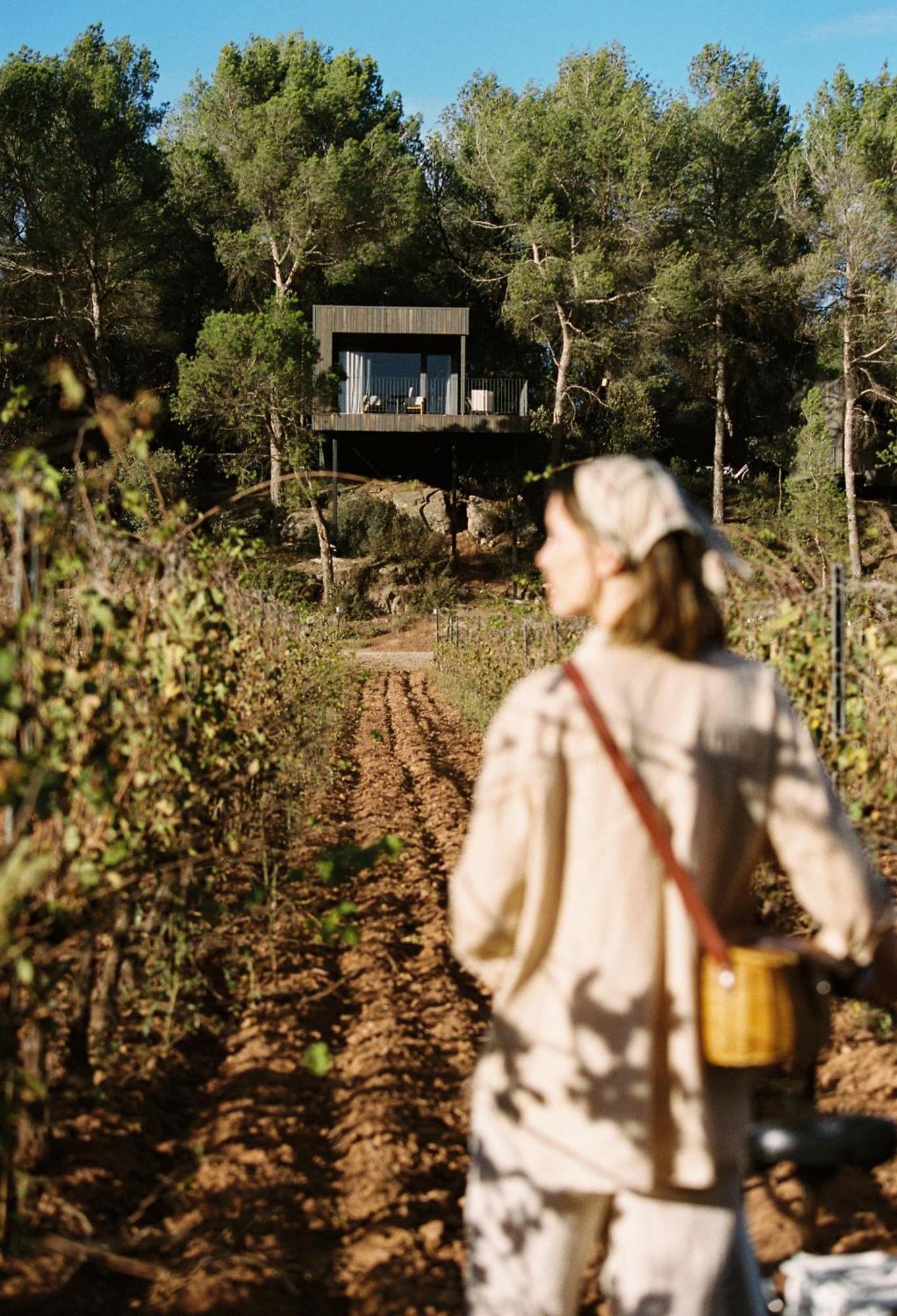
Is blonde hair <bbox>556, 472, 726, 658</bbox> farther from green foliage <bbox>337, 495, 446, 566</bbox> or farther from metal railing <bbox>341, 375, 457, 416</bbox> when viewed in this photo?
metal railing <bbox>341, 375, 457, 416</bbox>

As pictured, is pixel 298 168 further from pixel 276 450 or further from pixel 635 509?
pixel 635 509

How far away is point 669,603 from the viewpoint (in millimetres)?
1806

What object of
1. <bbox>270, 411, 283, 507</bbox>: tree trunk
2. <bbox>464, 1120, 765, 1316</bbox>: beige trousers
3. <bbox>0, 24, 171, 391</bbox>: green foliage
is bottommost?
<bbox>464, 1120, 765, 1316</bbox>: beige trousers

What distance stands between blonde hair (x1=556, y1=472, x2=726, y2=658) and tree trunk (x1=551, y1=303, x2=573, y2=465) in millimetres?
30520

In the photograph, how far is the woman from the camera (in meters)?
1.74

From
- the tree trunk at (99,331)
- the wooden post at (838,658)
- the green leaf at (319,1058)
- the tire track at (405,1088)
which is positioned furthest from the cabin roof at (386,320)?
the green leaf at (319,1058)

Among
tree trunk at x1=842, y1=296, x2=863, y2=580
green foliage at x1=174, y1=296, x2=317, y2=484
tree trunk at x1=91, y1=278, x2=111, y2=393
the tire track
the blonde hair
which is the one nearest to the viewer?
the blonde hair

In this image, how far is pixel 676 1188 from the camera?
176cm

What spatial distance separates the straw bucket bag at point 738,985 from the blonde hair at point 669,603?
0.39ft

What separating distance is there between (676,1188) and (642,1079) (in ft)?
0.52

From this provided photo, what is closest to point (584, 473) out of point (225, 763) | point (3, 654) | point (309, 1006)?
point (3, 654)

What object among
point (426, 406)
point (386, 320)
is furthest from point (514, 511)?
point (386, 320)

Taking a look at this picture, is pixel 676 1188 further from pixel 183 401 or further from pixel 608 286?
pixel 608 286

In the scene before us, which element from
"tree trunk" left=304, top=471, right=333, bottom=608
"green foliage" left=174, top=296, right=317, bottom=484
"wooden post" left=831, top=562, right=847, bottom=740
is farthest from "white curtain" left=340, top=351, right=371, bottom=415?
"wooden post" left=831, top=562, right=847, bottom=740
